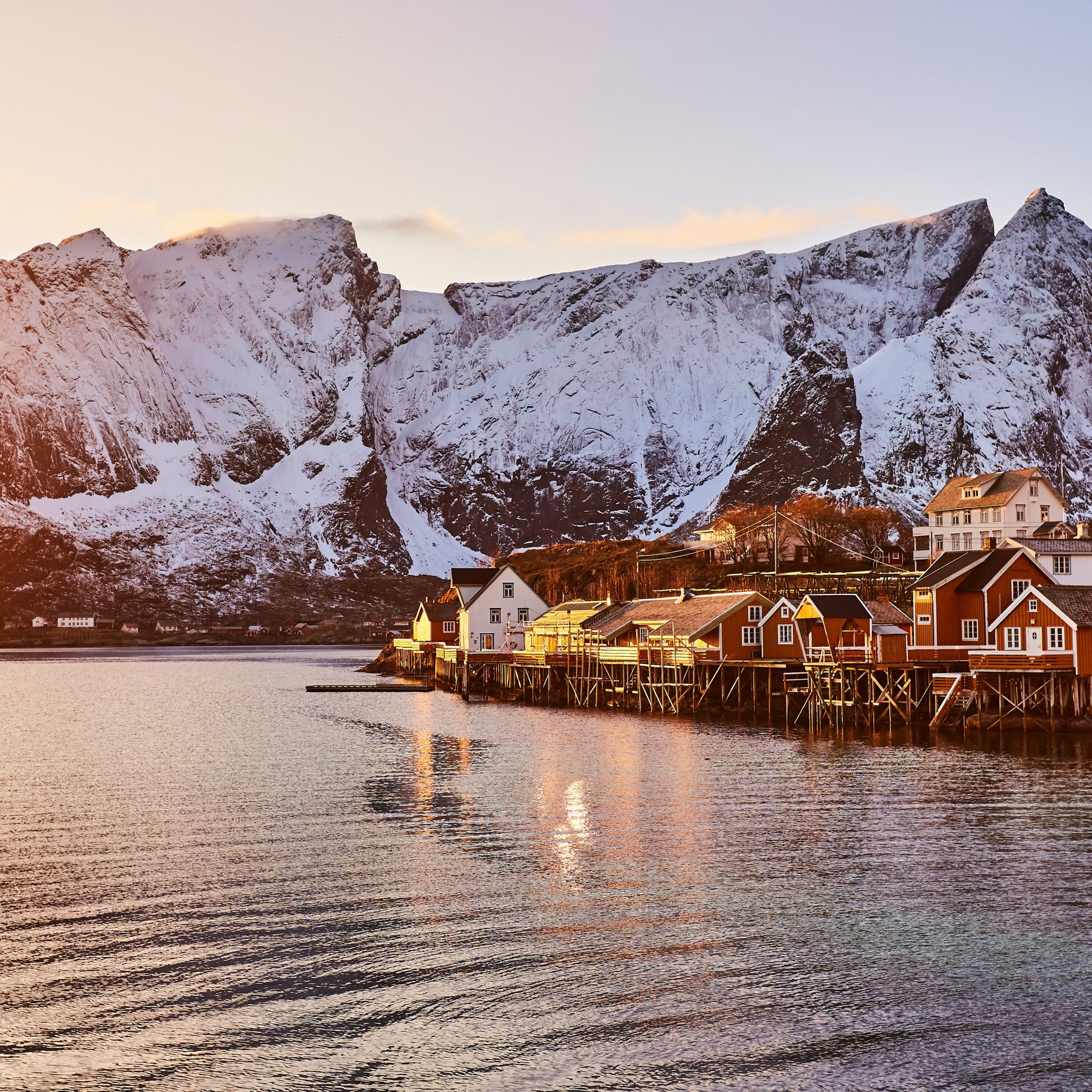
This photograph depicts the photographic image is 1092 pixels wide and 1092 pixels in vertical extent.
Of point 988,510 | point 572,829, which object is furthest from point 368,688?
point 572,829

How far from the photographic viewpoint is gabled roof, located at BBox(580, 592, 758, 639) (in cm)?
7412

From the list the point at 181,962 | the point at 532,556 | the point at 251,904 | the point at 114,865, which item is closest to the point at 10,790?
the point at 114,865

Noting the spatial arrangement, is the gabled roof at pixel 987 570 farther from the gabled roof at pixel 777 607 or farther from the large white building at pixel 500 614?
the large white building at pixel 500 614

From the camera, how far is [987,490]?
109375 millimetres

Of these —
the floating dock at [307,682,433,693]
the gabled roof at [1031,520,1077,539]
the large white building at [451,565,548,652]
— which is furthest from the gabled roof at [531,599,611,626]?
the gabled roof at [1031,520,1077,539]

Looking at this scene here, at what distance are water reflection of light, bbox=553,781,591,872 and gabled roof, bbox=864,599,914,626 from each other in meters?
29.8

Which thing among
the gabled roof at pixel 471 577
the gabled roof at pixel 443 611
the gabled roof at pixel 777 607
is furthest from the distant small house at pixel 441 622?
the gabled roof at pixel 777 607

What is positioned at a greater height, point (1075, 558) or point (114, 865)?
point (1075, 558)

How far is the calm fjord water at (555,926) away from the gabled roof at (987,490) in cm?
6284

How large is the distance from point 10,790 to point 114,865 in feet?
54.1

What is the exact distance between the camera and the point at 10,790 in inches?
1764

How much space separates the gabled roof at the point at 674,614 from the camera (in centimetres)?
7412

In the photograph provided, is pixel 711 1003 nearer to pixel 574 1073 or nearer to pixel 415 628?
pixel 574 1073

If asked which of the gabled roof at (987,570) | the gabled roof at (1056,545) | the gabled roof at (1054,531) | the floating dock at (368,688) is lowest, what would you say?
the floating dock at (368,688)
